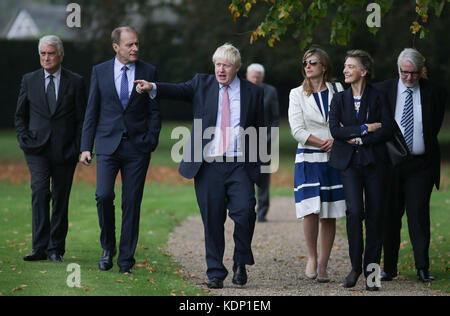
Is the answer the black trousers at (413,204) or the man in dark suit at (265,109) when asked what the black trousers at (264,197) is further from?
the black trousers at (413,204)

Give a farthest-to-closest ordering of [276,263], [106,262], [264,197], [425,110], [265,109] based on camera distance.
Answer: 1. [264,197]
2. [265,109]
3. [276,263]
4. [425,110]
5. [106,262]

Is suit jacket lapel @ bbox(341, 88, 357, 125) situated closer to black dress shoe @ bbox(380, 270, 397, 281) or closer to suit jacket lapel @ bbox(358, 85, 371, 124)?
suit jacket lapel @ bbox(358, 85, 371, 124)

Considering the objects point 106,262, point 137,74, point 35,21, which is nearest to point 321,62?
point 137,74

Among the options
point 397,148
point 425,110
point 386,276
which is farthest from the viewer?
point 386,276

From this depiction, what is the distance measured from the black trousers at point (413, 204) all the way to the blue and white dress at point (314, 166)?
607 millimetres

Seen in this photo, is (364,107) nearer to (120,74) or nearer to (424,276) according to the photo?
(424,276)

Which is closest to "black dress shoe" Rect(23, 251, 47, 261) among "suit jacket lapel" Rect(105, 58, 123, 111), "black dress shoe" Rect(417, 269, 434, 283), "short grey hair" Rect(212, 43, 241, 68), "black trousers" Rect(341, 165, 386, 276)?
"suit jacket lapel" Rect(105, 58, 123, 111)

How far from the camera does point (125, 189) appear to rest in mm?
7914

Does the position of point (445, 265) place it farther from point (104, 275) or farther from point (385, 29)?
point (385, 29)

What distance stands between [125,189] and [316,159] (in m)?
1.96

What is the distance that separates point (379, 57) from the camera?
77.0ft

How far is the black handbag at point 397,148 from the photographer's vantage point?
7707 mm
